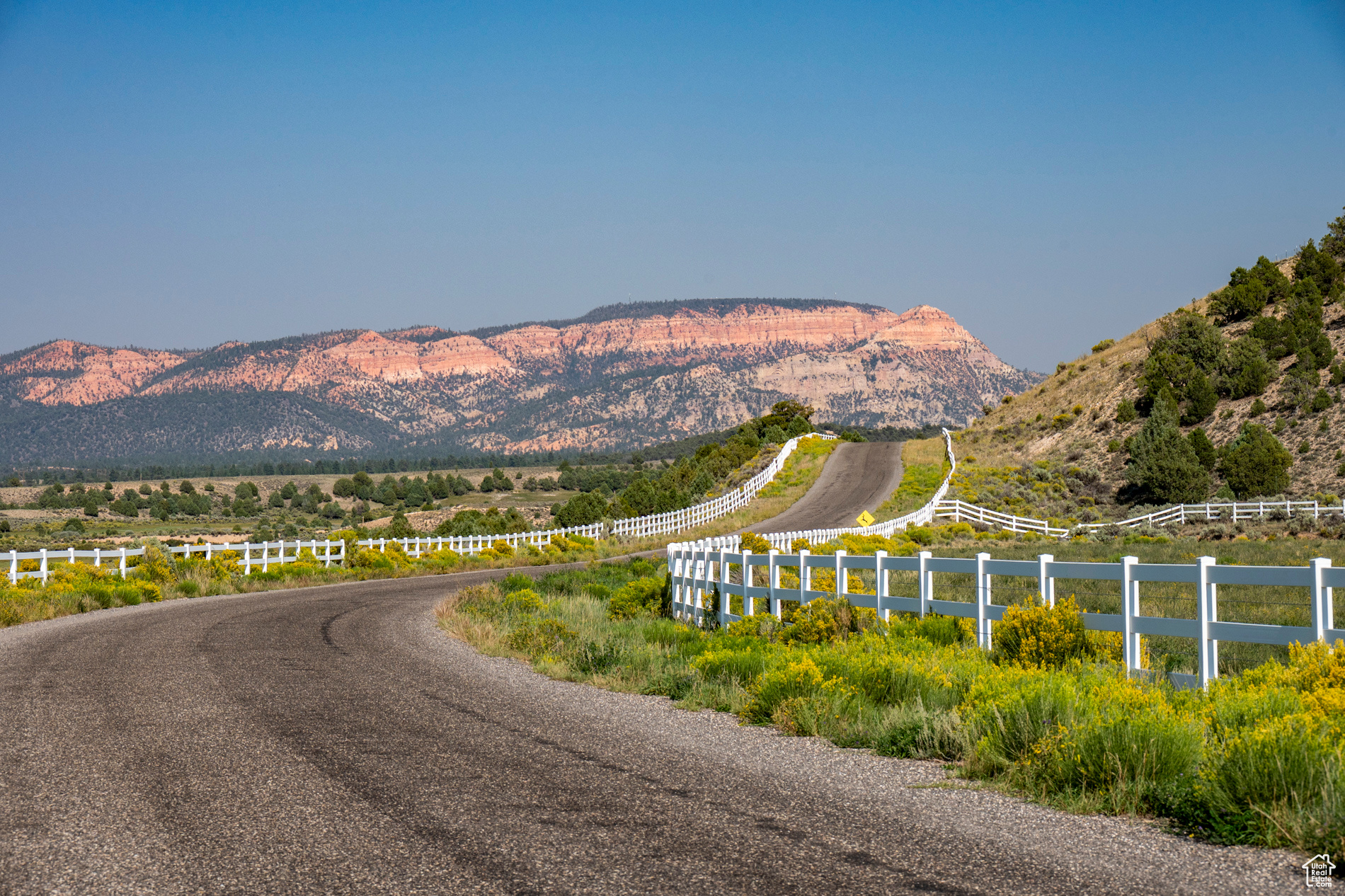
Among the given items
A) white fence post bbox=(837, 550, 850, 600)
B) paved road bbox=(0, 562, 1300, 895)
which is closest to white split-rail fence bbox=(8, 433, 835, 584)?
paved road bbox=(0, 562, 1300, 895)

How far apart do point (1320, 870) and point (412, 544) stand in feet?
129

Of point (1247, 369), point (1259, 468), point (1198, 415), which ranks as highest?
point (1247, 369)

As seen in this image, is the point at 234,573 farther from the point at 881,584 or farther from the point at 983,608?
the point at 983,608

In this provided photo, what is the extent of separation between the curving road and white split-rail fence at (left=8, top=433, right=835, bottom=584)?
61.7ft

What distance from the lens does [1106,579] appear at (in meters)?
12.1

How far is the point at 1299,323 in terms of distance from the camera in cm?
6831

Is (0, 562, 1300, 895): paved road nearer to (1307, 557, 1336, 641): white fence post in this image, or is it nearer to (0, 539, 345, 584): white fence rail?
(1307, 557, 1336, 641): white fence post

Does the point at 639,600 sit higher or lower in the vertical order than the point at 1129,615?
lower

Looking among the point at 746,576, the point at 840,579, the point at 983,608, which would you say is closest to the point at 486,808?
the point at 983,608

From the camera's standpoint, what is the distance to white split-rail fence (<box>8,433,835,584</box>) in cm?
2841

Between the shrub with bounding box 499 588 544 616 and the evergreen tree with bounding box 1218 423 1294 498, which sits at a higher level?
the evergreen tree with bounding box 1218 423 1294 498

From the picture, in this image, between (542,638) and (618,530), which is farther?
(618,530)

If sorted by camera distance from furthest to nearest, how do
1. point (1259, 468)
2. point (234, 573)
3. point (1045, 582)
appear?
point (1259, 468) < point (234, 573) < point (1045, 582)

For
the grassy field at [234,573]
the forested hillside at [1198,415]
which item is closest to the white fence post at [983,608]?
the grassy field at [234,573]
